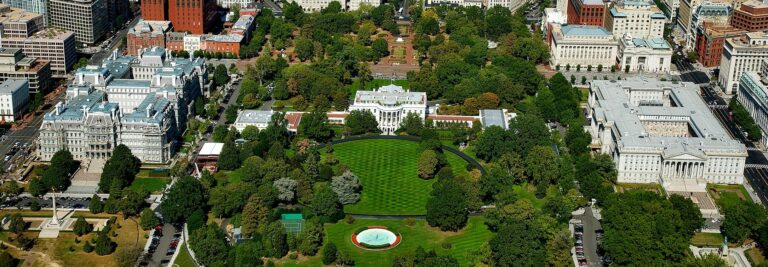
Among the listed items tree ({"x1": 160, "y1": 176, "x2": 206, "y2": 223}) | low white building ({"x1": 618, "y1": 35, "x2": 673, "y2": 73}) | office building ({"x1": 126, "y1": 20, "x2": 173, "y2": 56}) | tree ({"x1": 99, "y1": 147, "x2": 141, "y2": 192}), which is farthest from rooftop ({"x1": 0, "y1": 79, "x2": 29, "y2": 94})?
low white building ({"x1": 618, "y1": 35, "x2": 673, "y2": 73})

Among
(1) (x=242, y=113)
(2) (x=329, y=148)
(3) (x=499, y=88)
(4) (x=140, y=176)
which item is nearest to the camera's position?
(4) (x=140, y=176)

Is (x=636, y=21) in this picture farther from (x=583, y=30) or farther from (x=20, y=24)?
(x=20, y=24)

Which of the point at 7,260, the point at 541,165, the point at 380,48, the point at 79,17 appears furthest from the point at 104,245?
the point at 79,17

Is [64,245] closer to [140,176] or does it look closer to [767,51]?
[140,176]

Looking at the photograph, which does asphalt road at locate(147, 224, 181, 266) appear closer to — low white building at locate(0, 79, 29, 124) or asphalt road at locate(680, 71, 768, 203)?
low white building at locate(0, 79, 29, 124)

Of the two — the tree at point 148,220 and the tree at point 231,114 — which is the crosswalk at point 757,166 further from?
the tree at point 148,220

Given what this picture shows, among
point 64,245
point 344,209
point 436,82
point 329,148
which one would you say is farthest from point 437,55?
point 64,245

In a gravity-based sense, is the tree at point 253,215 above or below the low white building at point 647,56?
below

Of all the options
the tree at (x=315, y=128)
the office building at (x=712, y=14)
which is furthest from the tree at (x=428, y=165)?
the office building at (x=712, y=14)
